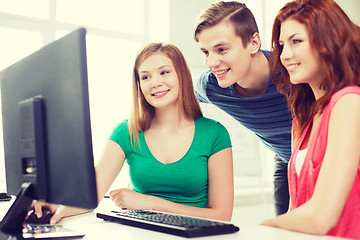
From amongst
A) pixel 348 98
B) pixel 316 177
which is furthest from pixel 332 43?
pixel 316 177

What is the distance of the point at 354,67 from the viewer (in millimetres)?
1074

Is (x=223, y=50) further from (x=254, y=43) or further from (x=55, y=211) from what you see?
(x=55, y=211)

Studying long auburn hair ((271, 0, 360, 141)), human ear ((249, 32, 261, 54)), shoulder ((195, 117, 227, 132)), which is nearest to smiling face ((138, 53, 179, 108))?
shoulder ((195, 117, 227, 132))

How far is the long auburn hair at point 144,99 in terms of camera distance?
1.51 metres

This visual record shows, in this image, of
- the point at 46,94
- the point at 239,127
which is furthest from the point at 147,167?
the point at 239,127

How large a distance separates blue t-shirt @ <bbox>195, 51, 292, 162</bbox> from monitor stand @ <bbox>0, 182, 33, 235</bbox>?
1170 millimetres

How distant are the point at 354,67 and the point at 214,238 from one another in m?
0.68

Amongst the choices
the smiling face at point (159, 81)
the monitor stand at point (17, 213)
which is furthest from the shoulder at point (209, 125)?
the monitor stand at point (17, 213)

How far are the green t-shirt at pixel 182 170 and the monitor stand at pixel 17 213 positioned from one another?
643 mm

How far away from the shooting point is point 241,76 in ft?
5.33

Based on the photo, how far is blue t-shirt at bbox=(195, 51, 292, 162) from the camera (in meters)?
1.75

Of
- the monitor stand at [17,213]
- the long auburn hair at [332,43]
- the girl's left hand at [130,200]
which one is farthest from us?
the girl's left hand at [130,200]

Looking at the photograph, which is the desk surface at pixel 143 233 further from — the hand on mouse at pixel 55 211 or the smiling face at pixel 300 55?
the smiling face at pixel 300 55

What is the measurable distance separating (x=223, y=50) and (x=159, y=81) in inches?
11.9
